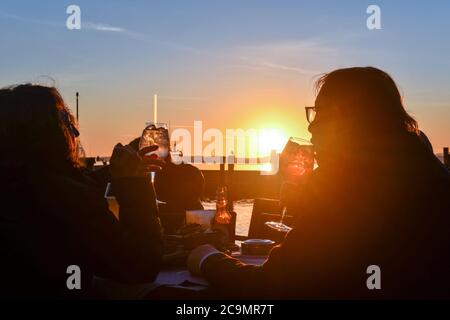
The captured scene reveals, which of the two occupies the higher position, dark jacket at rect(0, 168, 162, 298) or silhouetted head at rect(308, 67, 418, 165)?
silhouetted head at rect(308, 67, 418, 165)

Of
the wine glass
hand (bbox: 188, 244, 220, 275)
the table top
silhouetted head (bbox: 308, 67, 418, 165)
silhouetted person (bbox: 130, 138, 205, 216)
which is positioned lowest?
the table top

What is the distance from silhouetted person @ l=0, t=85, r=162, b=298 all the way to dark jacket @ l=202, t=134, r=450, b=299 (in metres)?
0.55

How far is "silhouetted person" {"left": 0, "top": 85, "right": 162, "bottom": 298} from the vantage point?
1.82 meters

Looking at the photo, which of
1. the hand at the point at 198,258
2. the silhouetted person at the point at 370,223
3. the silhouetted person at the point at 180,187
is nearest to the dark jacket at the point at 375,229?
the silhouetted person at the point at 370,223

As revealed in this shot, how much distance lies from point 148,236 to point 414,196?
89cm

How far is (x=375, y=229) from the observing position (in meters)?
1.83

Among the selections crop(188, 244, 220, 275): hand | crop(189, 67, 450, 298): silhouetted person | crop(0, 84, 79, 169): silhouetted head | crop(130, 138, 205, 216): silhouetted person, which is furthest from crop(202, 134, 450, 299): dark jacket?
crop(130, 138, 205, 216): silhouetted person

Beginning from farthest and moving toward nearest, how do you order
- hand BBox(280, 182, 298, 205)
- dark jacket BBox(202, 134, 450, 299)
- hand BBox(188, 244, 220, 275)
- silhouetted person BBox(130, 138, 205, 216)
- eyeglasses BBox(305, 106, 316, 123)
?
silhouetted person BBox(130, 138, 205, 216) → hand BBox(280, 182, 298, 205) → hand BBox(188, 244, 220, 275) → eyeglasses BBox(305, 106, 316, 123) → dark jacket BBox(202, 134, 450, 299)

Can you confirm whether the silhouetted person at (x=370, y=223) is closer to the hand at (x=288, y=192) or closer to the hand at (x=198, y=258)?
the hand at (x=198, y=258)

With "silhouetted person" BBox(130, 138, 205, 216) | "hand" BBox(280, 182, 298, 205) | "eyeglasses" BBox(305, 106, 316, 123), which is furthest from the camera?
"silhouetted person" BBox(130, 138, 205, 216)

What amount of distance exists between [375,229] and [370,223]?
2 centimetres

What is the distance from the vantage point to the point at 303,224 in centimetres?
186

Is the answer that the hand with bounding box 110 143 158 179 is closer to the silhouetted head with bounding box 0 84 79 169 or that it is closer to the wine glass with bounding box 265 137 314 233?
the silhouetted head with bounding box 0 84 79 169
